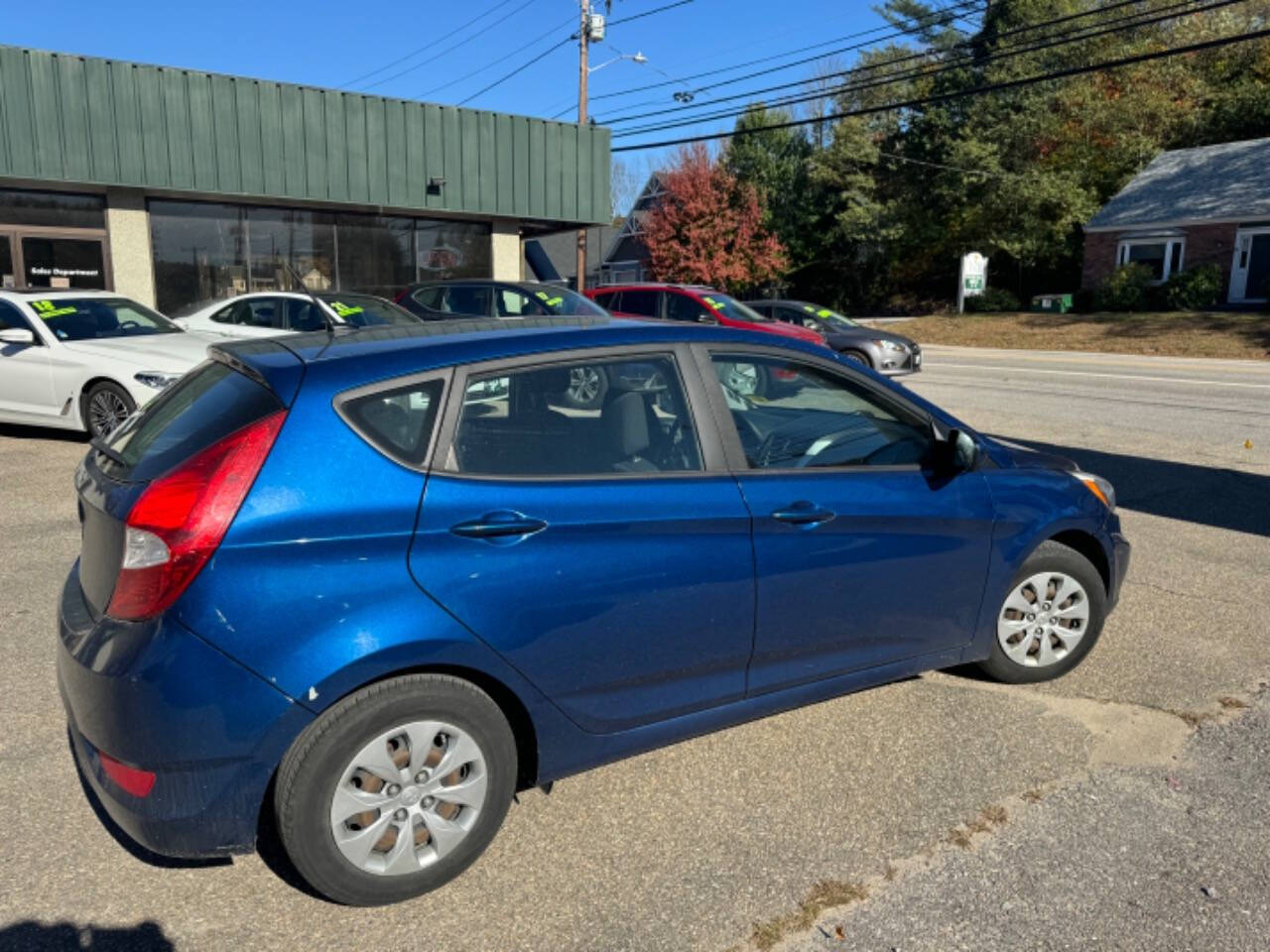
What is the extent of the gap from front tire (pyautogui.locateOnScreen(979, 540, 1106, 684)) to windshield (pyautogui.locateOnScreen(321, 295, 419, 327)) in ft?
27.8

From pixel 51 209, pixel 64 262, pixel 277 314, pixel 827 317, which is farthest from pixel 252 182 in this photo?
pixel 827 317

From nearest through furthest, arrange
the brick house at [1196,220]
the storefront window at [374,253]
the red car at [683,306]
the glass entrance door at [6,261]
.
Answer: the glass entrance door at [6,261] < the red car at [683,306] < the storefront window at [374,253] < the brick house at [1196,220]

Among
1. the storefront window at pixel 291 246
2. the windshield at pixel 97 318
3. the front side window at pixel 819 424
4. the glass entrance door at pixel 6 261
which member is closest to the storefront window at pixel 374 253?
the storefront window at pixel 291 246

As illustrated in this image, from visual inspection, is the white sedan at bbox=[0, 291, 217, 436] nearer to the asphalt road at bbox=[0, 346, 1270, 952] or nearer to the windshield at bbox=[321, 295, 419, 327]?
the windshield at bbox=[321, 295, 419, 327]

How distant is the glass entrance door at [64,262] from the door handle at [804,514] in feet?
49.8

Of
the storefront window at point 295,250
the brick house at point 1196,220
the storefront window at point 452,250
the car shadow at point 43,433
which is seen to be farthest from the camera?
the brick house at point 1196,220

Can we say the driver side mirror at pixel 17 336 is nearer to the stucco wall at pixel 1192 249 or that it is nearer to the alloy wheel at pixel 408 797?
the alloy wheel at pixel 408 797

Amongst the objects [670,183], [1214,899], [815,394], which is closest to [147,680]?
[815,394]

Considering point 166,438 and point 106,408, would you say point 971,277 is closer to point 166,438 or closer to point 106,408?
point 106,408

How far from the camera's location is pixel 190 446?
2.73 m

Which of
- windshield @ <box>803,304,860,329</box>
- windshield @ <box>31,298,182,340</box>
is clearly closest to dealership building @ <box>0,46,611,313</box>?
windshield @ <box>803,304,860,329</box>

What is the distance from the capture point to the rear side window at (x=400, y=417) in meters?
2.74

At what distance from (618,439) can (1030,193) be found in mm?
39946

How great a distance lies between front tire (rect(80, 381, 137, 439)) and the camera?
882cm
